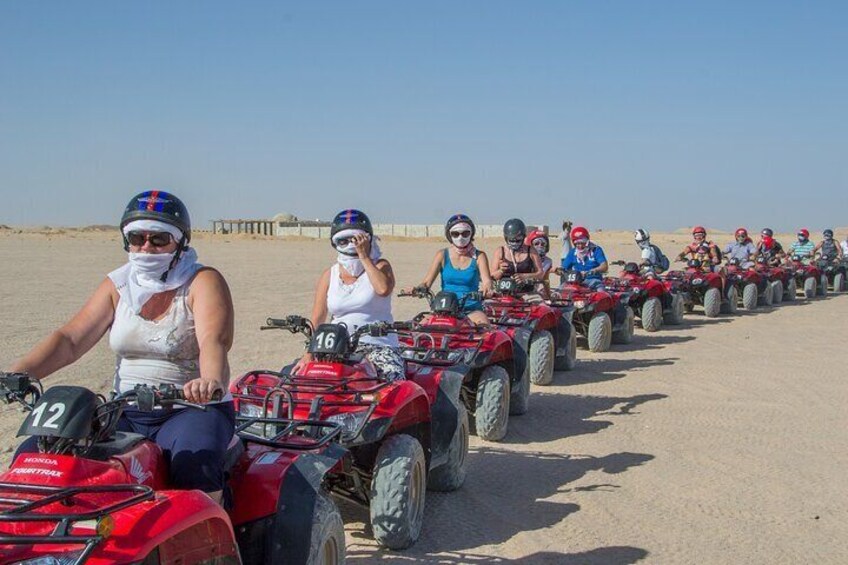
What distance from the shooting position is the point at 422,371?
7.43m

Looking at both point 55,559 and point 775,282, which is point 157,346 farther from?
point 775,282

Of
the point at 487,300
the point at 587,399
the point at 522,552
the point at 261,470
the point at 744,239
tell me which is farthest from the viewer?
the point at 744,239

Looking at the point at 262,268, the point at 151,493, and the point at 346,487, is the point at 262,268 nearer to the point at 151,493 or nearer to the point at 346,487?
the point at 346,487

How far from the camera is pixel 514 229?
12.9m

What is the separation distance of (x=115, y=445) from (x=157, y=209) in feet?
4.03

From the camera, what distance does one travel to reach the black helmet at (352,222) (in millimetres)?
7473

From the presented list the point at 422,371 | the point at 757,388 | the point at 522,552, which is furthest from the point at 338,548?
the point at 757,388

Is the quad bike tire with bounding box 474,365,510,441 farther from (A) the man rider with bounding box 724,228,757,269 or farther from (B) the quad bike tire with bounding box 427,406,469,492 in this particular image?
(A) the man rider with bounding box 724,228,757,269

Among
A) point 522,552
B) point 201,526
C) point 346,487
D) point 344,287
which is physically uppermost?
point 344,287

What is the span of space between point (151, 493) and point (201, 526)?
312 millimetres

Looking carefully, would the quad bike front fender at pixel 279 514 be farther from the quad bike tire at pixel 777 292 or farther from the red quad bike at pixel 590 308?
the quad bike tire at pixel 777 292

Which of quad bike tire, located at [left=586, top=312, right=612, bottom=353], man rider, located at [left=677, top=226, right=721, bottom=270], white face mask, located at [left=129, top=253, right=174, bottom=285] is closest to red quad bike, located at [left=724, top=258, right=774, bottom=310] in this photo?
man rider, located at [left=677, top=226, right=721, bottom=270]

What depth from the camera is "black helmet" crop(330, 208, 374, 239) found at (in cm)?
747

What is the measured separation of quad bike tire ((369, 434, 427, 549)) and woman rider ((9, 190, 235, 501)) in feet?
5.57
